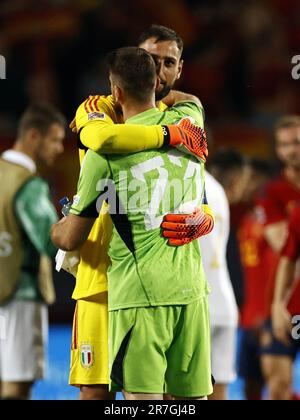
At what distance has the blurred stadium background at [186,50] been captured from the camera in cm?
1203

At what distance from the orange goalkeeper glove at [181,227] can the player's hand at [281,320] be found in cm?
243

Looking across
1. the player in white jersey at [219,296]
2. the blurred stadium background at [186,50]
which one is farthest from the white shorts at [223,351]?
the blurred stadium background at [186,50]

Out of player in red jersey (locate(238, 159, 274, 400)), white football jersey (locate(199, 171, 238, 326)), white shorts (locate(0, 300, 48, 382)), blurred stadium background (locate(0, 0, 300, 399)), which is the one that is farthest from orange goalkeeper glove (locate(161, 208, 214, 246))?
blurred stadium background (locate(0, 0, 300, 399))

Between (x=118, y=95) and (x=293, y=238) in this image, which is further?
(x=293, y=238)

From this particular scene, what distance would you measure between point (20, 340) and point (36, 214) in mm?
690

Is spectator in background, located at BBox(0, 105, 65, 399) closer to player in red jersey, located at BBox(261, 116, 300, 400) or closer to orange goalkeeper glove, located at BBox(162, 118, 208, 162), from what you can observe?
player in red jersey, located at BBox(261, 116, 300, 400)

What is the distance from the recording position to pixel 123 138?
327cm

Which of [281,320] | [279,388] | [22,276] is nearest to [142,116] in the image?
[22,276]

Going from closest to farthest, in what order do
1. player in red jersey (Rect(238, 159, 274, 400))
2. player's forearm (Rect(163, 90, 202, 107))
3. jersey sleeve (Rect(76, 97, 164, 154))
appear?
jersey sleeve (Rect(76, 97, 164, 154)), player's forearm (Rect(163, 90, 202, 107)), player in red jersey (Rect(238, 159, 274, 400))

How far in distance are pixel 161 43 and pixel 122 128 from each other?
1.77 feet

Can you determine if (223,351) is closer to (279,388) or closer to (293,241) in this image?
(293,241)

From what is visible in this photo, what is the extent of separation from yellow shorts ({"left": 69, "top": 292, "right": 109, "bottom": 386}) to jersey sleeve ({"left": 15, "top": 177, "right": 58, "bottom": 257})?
5.77 ft

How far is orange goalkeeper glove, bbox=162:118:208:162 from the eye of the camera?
333 cm

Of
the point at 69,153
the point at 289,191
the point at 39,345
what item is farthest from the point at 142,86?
the point at 69,153
